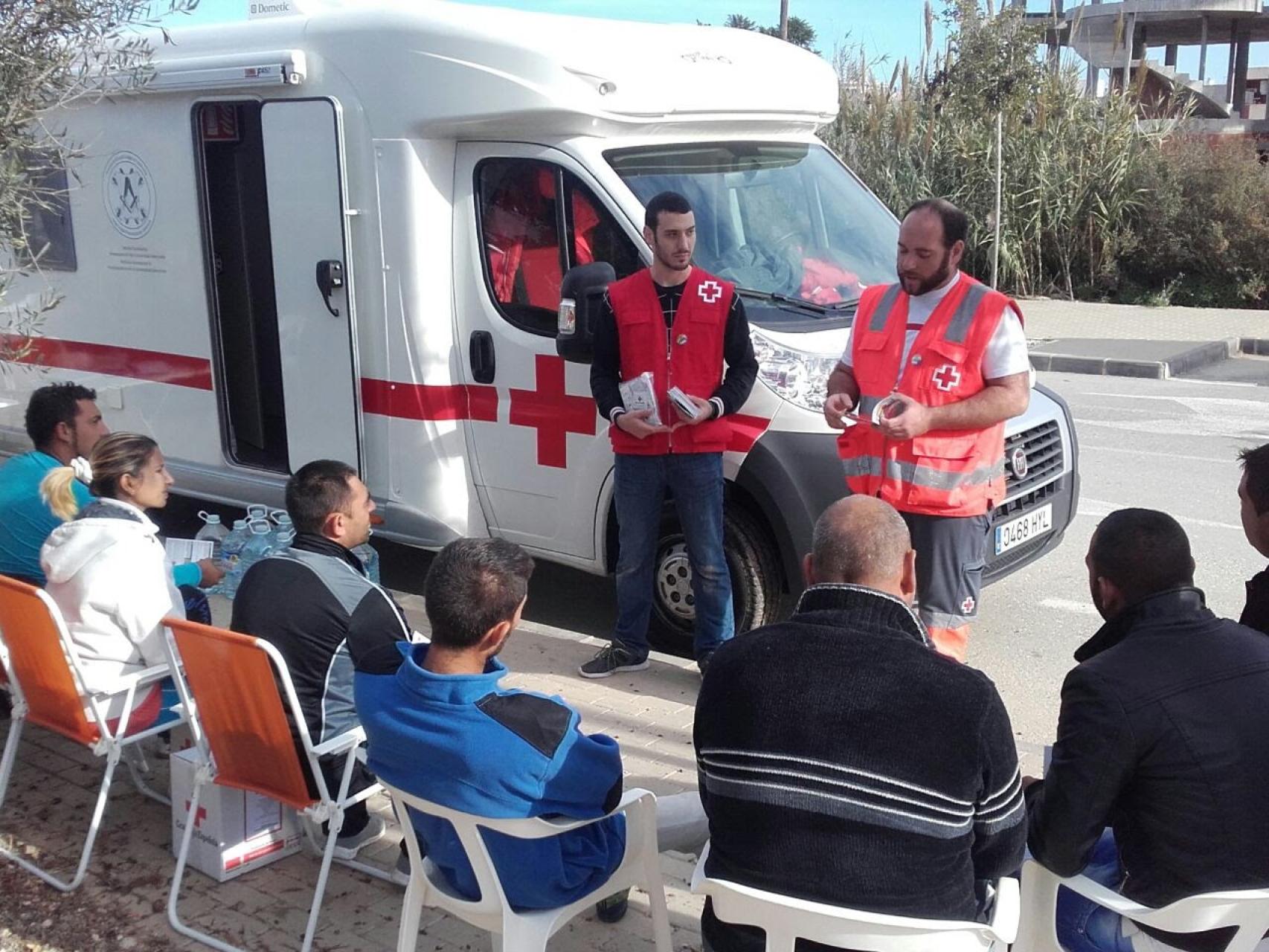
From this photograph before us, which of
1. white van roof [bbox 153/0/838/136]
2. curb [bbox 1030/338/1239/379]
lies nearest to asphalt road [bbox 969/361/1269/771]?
curb [bbox 1030/338/1239/379]

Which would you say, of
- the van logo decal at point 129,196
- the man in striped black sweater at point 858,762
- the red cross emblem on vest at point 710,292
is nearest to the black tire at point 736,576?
Result: the red cross emblem on vest at point 710,292

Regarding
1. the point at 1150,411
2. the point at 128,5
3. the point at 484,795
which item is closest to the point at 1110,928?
the point at 484,795

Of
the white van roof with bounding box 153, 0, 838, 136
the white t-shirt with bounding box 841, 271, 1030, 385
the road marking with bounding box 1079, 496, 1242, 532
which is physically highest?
the white van roof with bounding box 153, 0, 838, 136

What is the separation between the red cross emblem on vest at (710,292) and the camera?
15.3 ft

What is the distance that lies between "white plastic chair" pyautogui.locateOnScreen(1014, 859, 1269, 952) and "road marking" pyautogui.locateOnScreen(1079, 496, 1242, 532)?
4604 mm

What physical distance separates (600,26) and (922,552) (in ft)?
9.09

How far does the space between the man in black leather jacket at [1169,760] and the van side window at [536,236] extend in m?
3.18

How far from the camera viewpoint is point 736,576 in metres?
5.22

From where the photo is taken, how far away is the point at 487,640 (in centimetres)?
274

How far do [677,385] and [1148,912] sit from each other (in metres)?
2.70

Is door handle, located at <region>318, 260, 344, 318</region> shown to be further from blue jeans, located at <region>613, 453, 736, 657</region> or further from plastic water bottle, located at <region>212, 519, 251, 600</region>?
blue jeans, located at <region>613, 453, 736, 657</region>

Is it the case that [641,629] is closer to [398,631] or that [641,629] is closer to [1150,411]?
[398,631]

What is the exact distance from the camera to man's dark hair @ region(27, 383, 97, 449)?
14.8 ft

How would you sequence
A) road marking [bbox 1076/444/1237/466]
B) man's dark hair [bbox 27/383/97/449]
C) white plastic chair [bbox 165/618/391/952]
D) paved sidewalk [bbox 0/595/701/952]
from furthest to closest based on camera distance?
road marking [bbox 1076/444/1237/466] → man's dark hair [bbox 27/383/97/449] → paved sidewalk [bbox 0/595/701/952] → white plastic chair [bbox 165/618/391/952]
